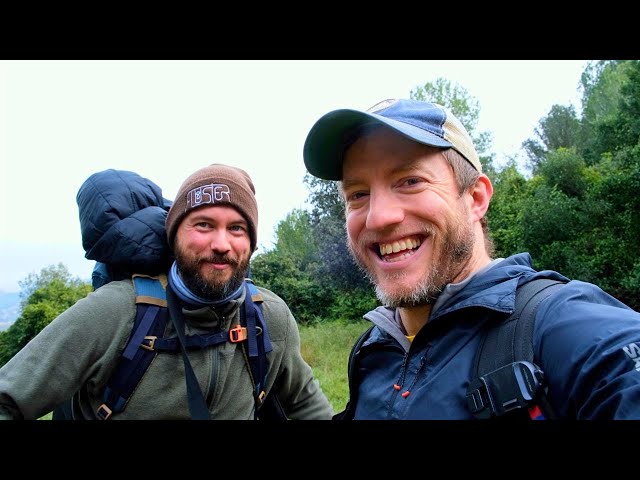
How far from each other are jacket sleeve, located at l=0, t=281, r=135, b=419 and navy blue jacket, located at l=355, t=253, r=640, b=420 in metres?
1.46

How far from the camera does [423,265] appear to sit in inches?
63.7

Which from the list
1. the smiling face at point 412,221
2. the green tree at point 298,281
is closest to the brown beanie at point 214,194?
the smiling face at point 412,221

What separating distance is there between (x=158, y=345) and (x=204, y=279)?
47cm

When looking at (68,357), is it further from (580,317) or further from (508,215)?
(508,215)

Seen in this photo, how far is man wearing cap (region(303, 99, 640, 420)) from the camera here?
129cm

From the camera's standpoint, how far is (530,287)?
1359 millimetres

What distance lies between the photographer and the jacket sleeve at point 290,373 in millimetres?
2939

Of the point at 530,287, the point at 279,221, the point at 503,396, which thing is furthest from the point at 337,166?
the point at 279,221

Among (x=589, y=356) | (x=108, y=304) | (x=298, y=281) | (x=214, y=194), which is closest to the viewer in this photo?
(x=589, y=356)

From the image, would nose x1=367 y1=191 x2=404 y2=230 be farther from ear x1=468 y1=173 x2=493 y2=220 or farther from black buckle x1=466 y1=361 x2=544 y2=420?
black buckle x1=466 y1=361 x2=544 y2=420

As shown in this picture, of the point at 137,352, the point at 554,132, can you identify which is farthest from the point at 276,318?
the point at 554,132
